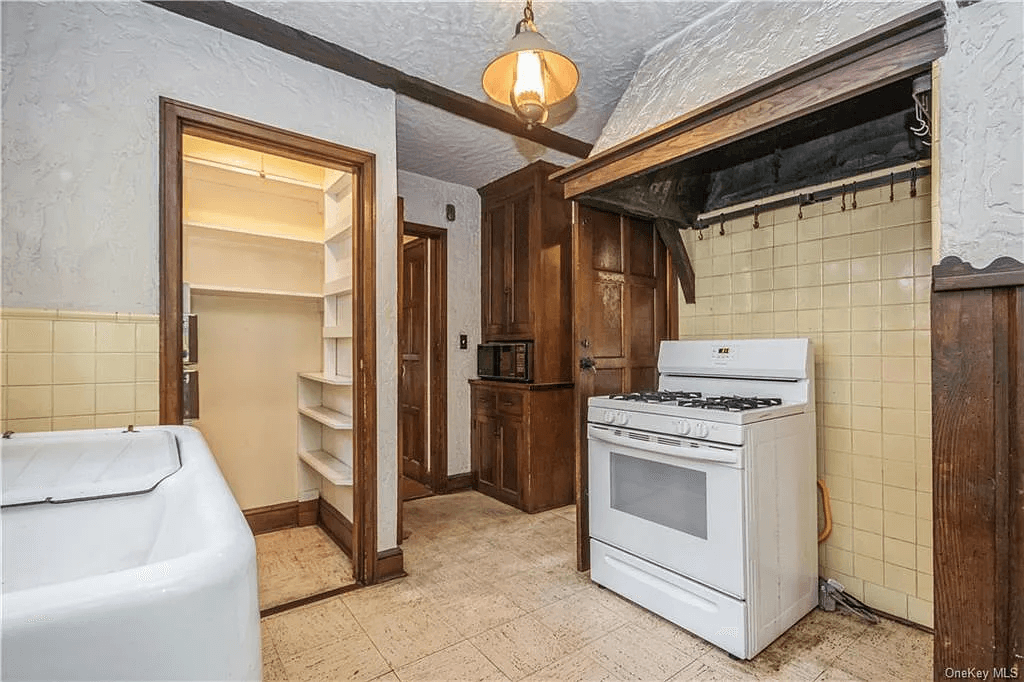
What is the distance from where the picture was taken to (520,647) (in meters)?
1.93

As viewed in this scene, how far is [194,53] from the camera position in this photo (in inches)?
79.7

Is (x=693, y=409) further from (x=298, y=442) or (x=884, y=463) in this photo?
(x=298, y=442)

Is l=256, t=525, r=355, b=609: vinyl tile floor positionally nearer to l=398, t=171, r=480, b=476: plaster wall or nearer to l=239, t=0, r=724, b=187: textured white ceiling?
l=398, t=171, r=480, b=476: plaster wall

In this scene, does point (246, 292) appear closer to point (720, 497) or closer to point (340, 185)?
point (340, 185)

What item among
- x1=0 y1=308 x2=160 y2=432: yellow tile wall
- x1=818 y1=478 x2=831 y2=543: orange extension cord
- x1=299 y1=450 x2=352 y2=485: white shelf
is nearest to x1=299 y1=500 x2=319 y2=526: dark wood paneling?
x1=299 y1=450 x2=352 y2=485: white shelf

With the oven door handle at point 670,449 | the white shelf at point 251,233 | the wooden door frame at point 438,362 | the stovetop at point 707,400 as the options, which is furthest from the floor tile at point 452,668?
the white shelf at point 251,233

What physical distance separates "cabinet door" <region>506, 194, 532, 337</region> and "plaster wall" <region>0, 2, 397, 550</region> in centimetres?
188

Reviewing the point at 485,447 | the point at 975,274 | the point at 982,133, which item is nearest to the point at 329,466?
the point at 485,447

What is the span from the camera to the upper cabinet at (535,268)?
3.62 metres

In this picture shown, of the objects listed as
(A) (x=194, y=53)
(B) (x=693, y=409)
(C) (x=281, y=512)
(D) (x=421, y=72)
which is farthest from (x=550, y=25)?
(C) (x=281, y=512)

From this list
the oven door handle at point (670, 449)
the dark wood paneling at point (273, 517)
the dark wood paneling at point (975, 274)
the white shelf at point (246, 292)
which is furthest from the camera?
the dark wood paneling at point (273, 517)

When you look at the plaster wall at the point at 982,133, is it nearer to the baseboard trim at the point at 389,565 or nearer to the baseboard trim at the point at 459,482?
the baseboard trim at the point at 389,565

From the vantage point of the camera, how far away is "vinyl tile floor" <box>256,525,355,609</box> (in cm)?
238

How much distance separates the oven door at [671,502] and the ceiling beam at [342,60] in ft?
5.97
